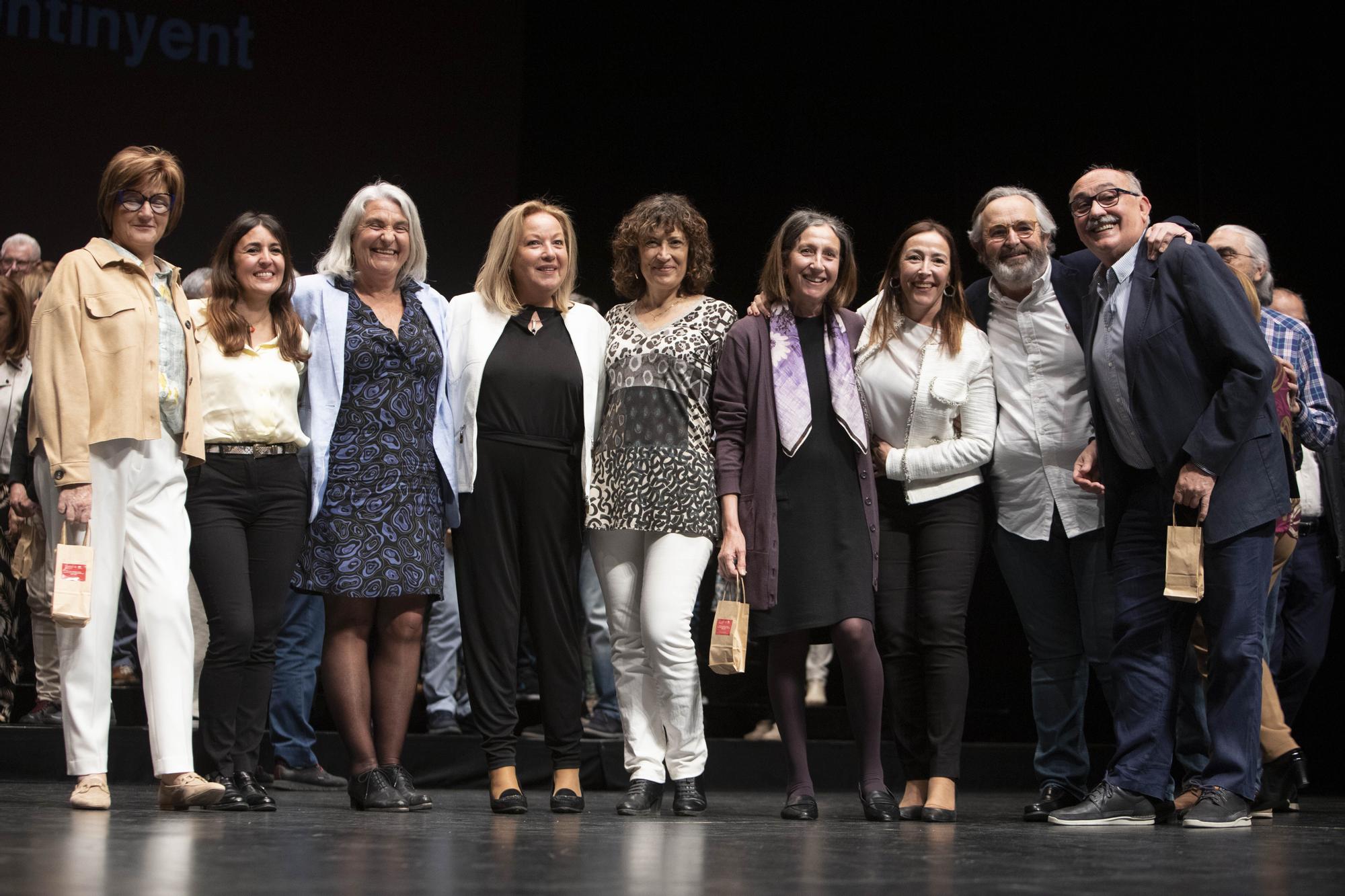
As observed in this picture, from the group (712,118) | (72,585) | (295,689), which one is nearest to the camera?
(72,585)

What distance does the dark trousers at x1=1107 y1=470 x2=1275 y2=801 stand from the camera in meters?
3.18

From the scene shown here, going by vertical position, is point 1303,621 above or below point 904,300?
below

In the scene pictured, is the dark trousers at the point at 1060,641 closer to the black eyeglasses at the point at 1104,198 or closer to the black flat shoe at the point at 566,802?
the black eyeglasses at the point at 1104,198

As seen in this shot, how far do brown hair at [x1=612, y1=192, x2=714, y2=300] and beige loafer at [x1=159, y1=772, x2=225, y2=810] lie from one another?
1558 millimetres

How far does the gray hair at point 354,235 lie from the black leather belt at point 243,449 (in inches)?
19.0

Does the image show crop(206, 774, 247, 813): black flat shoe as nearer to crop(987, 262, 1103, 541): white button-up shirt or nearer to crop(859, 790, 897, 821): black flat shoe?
crop(859, 790, 897, 821): black flat shoe

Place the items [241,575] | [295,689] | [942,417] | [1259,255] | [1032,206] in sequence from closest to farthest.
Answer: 1. [241,575]
2. [942,417]
3. [1032,206]
4. [1259,255]
5. [295,689]

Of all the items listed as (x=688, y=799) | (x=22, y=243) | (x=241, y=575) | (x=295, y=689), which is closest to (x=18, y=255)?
(x=22, y=243)

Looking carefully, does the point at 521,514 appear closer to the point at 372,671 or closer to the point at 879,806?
the point at 372,671

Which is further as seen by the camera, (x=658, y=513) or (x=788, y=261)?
(x=788, y=261)

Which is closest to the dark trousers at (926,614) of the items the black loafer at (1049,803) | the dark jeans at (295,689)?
the black loafer at (1049,803)

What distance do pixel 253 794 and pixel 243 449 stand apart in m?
0.81

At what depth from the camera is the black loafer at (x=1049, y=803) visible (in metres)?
3.48

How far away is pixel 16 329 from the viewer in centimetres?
491
